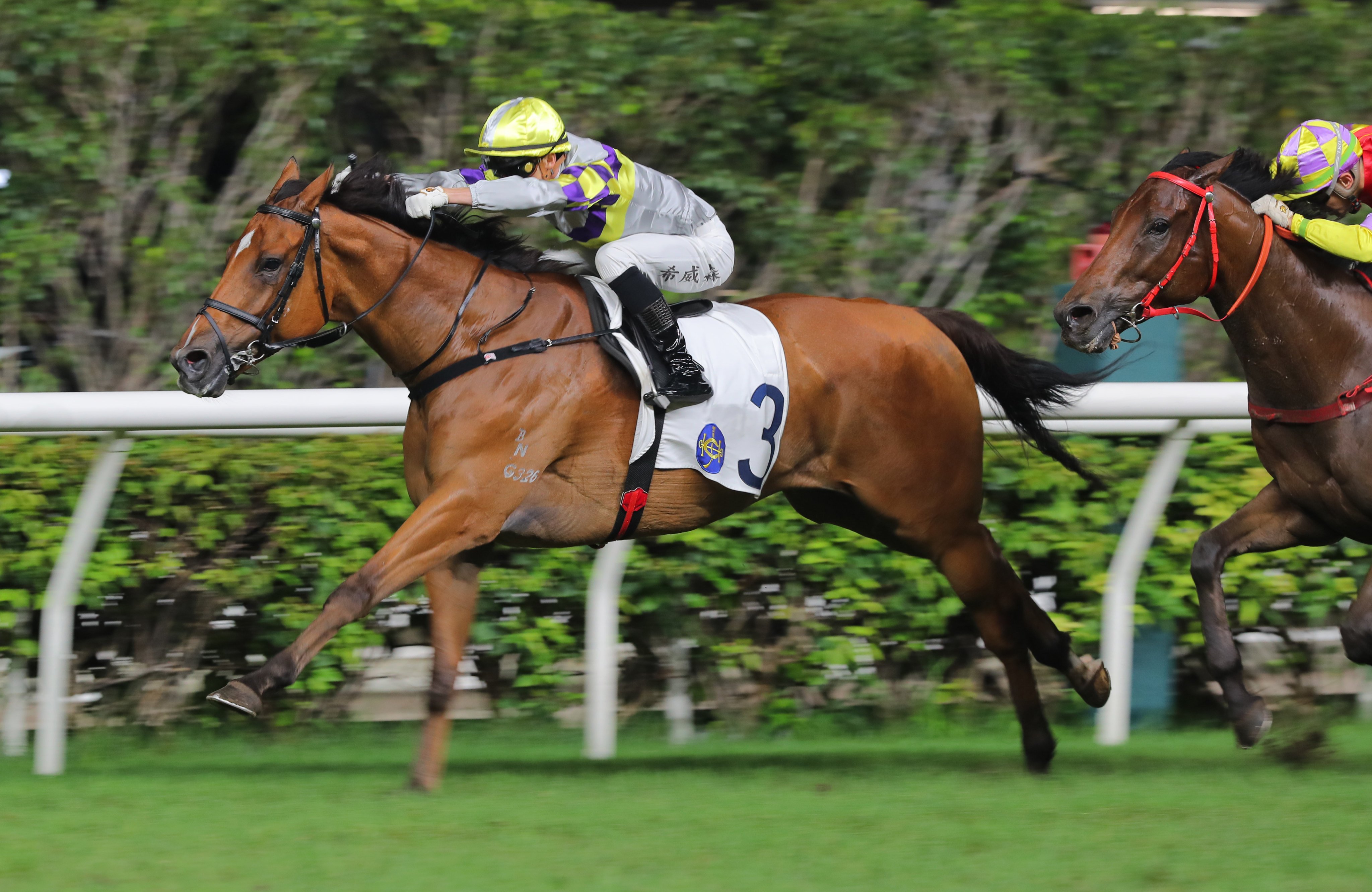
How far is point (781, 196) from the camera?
6297 mm

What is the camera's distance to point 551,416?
150 inches

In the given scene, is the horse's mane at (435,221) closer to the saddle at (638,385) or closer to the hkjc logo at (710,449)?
the saddle at (638,385)

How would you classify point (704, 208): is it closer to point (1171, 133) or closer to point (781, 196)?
point (781, 196)

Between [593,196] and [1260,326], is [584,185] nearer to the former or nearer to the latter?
[593,196]

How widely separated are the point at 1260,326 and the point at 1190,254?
0.93 feet

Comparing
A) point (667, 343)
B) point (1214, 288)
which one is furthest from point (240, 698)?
point (1214, 288)

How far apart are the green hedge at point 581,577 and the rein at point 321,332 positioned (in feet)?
1.83

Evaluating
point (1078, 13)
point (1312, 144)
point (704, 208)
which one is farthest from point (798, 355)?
point (1078, 13)

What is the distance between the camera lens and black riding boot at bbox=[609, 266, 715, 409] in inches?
153

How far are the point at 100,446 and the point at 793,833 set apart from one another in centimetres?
198

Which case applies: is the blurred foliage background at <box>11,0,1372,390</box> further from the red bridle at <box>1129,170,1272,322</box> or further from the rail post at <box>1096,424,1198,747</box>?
the red bridle at <box>1129,170,1272,322</box>

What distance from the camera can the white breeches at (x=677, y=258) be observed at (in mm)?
4027

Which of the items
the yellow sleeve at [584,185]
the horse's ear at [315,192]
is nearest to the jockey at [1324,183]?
the yellow sleeve at [584,185]

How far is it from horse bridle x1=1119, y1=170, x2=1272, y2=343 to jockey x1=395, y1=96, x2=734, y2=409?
44.5 inches
